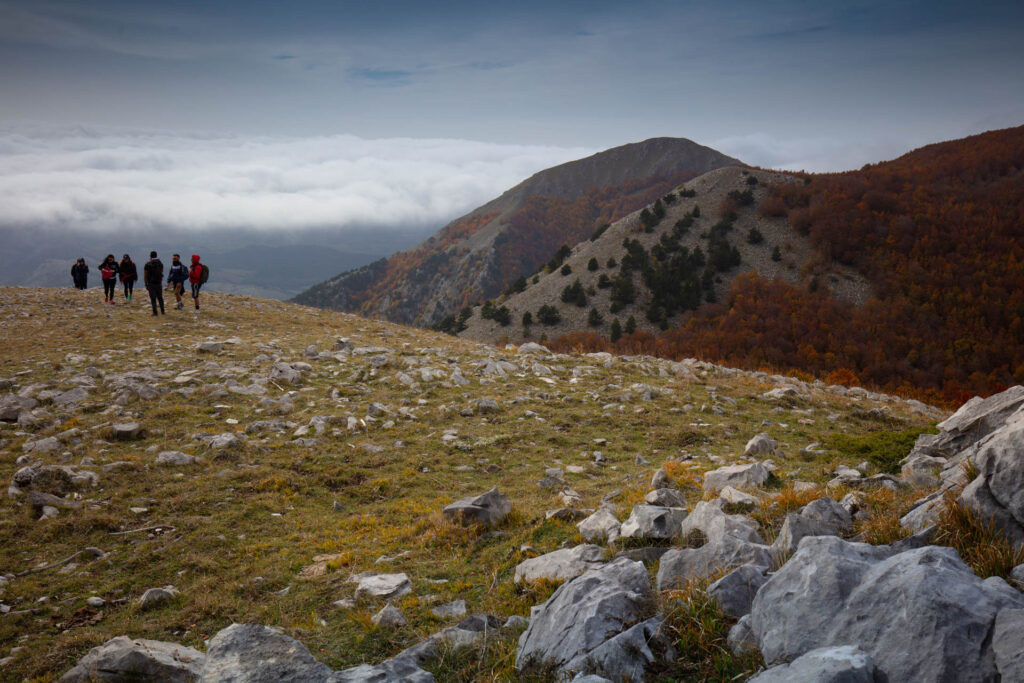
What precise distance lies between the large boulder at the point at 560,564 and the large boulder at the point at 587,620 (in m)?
0.78

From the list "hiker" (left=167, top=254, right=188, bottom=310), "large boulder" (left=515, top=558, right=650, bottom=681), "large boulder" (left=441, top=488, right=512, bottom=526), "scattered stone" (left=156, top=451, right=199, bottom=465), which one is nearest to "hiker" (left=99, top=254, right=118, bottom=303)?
"hiker" (left=167, top=254, right=188, bottom=310)

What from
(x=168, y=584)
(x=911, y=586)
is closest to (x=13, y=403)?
(x=168, y=584)

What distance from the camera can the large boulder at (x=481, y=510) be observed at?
747 centimetres

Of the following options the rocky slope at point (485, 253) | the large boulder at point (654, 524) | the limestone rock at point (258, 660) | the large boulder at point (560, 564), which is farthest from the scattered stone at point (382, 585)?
the rocky slope at point (485, 253)

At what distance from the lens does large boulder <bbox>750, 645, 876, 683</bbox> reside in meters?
2.79

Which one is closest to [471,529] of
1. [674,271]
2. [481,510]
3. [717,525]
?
[481,510]

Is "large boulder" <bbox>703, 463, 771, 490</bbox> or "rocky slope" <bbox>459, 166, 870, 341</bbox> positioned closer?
"large boulder" <bbox>703, 463, 771, 490</bbox>

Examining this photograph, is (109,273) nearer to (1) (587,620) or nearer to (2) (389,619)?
(2) (389,619)

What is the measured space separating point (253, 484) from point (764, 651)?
868 cm

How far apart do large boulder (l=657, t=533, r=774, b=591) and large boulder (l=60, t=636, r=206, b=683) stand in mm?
4071

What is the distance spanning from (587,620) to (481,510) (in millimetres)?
3743

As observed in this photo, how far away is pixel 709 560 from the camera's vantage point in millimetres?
4637

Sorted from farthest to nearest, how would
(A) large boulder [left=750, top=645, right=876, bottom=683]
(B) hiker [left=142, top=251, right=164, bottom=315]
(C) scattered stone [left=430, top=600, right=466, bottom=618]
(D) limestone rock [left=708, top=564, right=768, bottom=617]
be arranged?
1. (B) hiker [left=142, top=251, right=164, bottom=315]
2. (C) scattered stone [left=430, top=600, right=466, bottom=618]
3. (D) limestone rock [left=708, top=564, right=768, bottom=617]
4. (A) large boulder [left=750, top=645, right=876, bottom=683]

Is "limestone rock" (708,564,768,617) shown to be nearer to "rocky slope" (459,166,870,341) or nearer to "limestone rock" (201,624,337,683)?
"limestone rock" (201,624,337,683)
